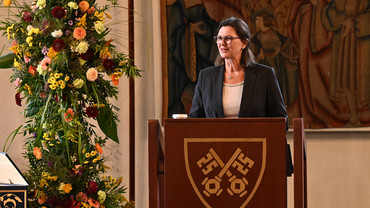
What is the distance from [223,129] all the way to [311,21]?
315 cm

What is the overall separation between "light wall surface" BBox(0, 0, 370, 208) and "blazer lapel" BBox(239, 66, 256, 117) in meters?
1.79

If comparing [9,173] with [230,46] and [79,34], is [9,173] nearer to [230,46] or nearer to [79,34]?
[79,34]

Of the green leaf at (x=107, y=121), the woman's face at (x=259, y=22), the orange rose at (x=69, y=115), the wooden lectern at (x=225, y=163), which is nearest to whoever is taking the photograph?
the wooden lectern at (x=225, y=163)

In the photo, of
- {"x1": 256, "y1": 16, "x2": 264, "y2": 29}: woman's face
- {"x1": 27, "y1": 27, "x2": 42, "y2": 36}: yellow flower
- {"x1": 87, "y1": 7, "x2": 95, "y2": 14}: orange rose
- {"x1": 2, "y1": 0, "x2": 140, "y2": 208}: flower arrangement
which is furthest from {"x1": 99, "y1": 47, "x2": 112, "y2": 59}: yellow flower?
{"x1": 256, "y1": 16, "x2": 264, "y2": 29}: woman's face

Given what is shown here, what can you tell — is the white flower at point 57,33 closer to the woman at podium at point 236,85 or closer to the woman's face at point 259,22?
the woman at podium at point 236,85

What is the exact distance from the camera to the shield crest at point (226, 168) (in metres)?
Result: 3.18

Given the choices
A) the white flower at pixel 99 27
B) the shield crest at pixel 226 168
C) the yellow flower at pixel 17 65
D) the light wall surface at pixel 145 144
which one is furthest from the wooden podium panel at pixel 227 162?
the light wall surface at pixel 145 144

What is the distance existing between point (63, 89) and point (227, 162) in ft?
3.41

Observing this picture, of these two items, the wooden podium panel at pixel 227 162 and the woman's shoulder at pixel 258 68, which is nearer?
the wooden podium panel at pixel 227 162

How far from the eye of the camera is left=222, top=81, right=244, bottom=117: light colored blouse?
4129 millimetres

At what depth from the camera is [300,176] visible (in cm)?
322

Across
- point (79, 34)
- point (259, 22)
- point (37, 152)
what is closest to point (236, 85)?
point (79, 34)

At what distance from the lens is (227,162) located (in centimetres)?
319

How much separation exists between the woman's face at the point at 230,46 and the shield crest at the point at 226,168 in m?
1.12
